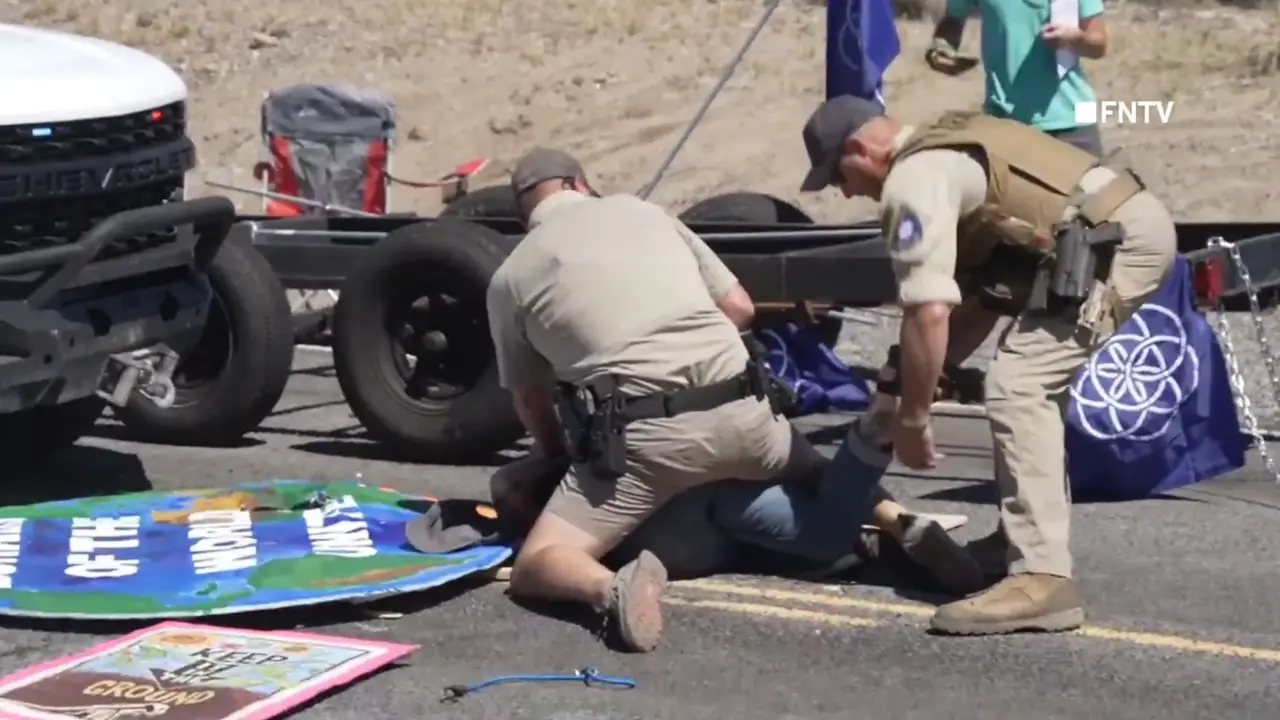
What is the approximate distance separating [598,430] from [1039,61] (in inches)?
126

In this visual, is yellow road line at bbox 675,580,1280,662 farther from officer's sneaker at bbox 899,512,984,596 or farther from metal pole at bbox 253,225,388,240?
metal pole at bbox 253,225,388,240

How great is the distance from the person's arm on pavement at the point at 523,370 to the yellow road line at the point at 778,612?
2.14 ft

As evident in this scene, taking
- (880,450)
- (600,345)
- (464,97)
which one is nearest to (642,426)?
(600,345)

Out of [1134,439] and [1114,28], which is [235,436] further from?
[1114,28]

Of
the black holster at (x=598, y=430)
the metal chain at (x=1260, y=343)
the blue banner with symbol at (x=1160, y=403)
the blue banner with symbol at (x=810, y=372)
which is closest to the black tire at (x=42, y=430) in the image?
the black holster at (x=598, y=430)

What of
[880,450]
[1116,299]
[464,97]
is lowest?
[464,97]

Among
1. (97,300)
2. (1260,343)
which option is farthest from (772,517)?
(1260,343)

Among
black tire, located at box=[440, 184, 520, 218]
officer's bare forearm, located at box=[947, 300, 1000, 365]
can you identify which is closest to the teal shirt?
officer's bare forearm, located at box=[947, 300, 1000, 365]

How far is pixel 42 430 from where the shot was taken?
8.03 meters

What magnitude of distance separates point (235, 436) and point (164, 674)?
3261mm

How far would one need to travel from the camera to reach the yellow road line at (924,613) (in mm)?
5504

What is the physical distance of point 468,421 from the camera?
790 cm

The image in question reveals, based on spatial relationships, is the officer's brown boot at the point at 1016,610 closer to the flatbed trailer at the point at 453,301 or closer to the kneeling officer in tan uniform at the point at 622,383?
the kneeling officer in tan uniform at the point at 622,383

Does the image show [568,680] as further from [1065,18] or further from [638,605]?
[1065,18]
